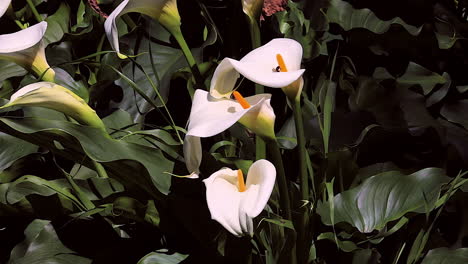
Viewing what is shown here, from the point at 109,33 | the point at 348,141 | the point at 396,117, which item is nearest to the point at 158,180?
the point at 109,33

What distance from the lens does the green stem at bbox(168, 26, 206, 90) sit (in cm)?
100

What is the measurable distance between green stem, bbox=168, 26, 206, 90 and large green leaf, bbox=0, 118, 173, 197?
177 mm

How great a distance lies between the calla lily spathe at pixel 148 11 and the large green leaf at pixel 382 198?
0.37m

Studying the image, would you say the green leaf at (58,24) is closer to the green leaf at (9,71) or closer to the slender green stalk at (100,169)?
the green leaf at (9,71)

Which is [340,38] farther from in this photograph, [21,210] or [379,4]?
[21,210]

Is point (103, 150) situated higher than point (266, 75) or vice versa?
point (266, 75)

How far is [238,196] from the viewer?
29.3 inches

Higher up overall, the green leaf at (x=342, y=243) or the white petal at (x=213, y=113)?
the white petal at (x=213, y=113)

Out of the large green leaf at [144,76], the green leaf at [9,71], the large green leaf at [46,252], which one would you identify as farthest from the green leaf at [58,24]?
the large green leaf at [46,252]

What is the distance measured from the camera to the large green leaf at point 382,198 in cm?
96

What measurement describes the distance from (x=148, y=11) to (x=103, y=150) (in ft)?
0.73

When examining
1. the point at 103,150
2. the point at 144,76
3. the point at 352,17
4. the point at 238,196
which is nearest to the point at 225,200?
the point at 238,196

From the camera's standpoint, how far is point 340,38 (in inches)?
55.4

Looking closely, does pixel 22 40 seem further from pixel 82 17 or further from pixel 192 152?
pixel 82 17
